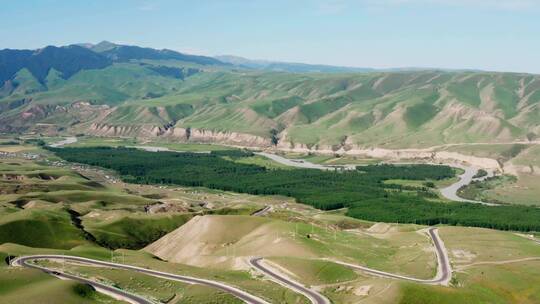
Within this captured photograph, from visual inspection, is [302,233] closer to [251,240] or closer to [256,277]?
[251,240]

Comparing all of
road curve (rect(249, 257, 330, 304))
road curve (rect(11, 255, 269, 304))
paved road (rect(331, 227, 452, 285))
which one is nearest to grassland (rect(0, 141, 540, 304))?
paved road (rect(331, 227, 452, 285))

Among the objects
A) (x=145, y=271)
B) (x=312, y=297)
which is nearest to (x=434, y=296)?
(x=312, y=297)

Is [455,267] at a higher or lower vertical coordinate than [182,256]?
higher

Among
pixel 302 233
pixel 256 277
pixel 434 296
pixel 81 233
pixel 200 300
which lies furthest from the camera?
pixel 81 233

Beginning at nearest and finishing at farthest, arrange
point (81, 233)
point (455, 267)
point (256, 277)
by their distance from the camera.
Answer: point (256, 277) → point (455, 267) → point (81, 233)

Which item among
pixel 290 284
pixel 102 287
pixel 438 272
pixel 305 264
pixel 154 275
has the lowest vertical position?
pixel 154 275

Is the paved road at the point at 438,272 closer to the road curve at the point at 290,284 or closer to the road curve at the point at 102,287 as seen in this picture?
the road curve at the point at 290,284

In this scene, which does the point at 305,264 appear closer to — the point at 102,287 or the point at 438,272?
the point at 438,272

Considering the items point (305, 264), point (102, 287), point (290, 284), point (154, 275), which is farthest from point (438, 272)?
point (102, 287)

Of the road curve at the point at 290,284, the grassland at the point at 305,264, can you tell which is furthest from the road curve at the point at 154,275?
the road curve at the point at 290,284
